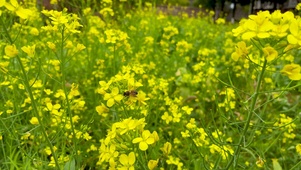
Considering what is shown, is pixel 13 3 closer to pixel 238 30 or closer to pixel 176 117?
pixel 238 30

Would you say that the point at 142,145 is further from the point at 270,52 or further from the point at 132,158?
the point at 270,52

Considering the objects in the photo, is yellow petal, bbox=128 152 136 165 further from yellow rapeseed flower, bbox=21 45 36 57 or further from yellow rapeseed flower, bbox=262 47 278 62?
yellow rapeseed flower, bbox=21 45 36 57

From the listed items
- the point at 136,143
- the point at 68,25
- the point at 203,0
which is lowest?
the point at 203,0

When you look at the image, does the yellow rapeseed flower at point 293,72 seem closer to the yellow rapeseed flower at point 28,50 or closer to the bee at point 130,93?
the bee at point 130,93

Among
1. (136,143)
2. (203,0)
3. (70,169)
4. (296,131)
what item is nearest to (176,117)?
(70,169)

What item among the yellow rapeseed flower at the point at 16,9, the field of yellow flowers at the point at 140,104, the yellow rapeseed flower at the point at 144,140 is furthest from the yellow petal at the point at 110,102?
the yellow rapeseed flower at the point at 16,9

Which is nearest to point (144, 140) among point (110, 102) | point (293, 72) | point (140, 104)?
point (110, 102)

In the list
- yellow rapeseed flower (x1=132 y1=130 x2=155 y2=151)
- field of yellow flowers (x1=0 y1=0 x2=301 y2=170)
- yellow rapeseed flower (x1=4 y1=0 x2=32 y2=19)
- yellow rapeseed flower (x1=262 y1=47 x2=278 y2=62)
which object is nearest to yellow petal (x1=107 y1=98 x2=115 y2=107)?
field of yellow flowers (x1=0 y1=0 x2=301 y2=170)

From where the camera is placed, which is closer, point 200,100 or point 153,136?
point 153,136
